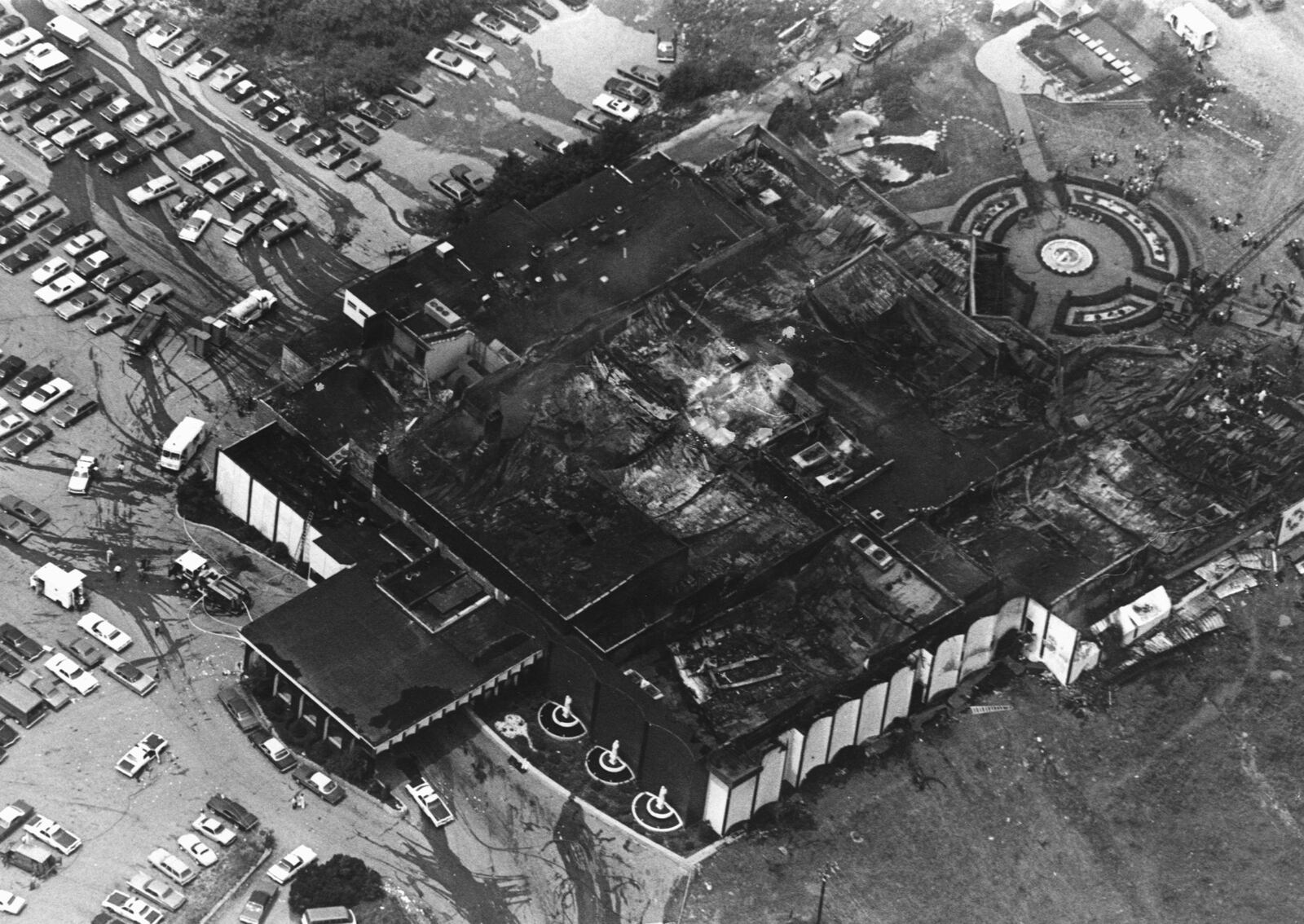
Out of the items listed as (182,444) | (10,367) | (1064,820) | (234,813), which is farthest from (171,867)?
(1064,820)

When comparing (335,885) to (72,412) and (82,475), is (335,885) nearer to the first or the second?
(82,475)

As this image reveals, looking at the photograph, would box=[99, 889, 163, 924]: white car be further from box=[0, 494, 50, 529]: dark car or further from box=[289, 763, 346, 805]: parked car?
box=[0, 494, 50, 529]: dark car

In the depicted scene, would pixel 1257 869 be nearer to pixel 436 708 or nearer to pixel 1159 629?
pixel 1159 629

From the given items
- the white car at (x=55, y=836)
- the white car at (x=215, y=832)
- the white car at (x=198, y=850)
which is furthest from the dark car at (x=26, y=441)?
the white car at (x=198, y=850)

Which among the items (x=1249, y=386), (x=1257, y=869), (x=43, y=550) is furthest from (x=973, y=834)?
(x=43, y=550)

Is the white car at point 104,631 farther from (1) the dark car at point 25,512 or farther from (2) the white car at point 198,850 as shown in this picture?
(2) the white car at point 198,850
